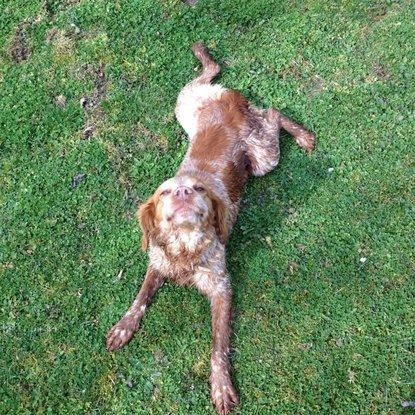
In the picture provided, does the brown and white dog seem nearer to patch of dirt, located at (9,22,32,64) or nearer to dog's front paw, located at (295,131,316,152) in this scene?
dog's front paw, located at (295,131,316,152)

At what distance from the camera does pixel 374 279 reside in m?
5.33

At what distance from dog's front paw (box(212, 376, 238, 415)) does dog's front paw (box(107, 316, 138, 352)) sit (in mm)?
926

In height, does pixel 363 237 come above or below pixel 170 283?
below

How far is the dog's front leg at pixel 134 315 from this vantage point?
5.10 metres

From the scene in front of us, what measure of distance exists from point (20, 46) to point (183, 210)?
3915 millimetres

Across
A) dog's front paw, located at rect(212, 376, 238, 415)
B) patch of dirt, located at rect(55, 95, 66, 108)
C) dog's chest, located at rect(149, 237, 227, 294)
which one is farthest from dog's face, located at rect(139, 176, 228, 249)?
patch of dirt, located at rect(55, 95, 66, 108)

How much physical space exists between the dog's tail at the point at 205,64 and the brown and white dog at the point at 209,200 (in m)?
0.01

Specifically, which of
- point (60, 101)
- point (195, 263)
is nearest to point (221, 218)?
point (195, 263)

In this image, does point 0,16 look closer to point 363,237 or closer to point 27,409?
point 27,409

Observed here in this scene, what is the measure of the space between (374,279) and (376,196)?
95 centimetres

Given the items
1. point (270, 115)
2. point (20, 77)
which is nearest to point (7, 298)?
point (20, 77)

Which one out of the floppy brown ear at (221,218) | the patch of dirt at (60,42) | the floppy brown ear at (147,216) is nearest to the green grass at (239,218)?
the patch of dirt at (60,42)

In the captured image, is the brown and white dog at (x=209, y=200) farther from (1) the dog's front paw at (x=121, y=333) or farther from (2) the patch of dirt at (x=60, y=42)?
(2) the patch of dirt at (x=60, y=42)

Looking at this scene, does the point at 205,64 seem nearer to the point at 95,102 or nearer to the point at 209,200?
the point at 95,102
